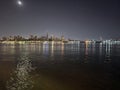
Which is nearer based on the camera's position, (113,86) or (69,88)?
(69,88)

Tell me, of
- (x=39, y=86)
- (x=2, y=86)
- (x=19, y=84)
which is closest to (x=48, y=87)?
(x=39, y=86)

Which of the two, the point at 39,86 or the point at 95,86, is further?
the point at 95,86

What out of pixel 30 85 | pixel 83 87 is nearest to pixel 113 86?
pixel 83 87

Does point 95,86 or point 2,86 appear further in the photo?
point 95,86

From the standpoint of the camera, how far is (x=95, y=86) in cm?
2070

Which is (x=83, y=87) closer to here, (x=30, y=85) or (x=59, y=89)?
(x=59, y=89)

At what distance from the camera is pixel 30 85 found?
19641 mm

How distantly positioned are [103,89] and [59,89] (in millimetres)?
→ 4438

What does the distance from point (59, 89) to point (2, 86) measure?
5554 mm

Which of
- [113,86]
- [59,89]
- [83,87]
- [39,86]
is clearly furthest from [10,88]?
[113,86]

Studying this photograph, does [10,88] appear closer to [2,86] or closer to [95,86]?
[2,86]

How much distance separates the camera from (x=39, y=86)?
19453mm

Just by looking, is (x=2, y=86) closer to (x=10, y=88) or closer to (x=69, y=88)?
(x=10, y=88)

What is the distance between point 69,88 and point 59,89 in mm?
1282
